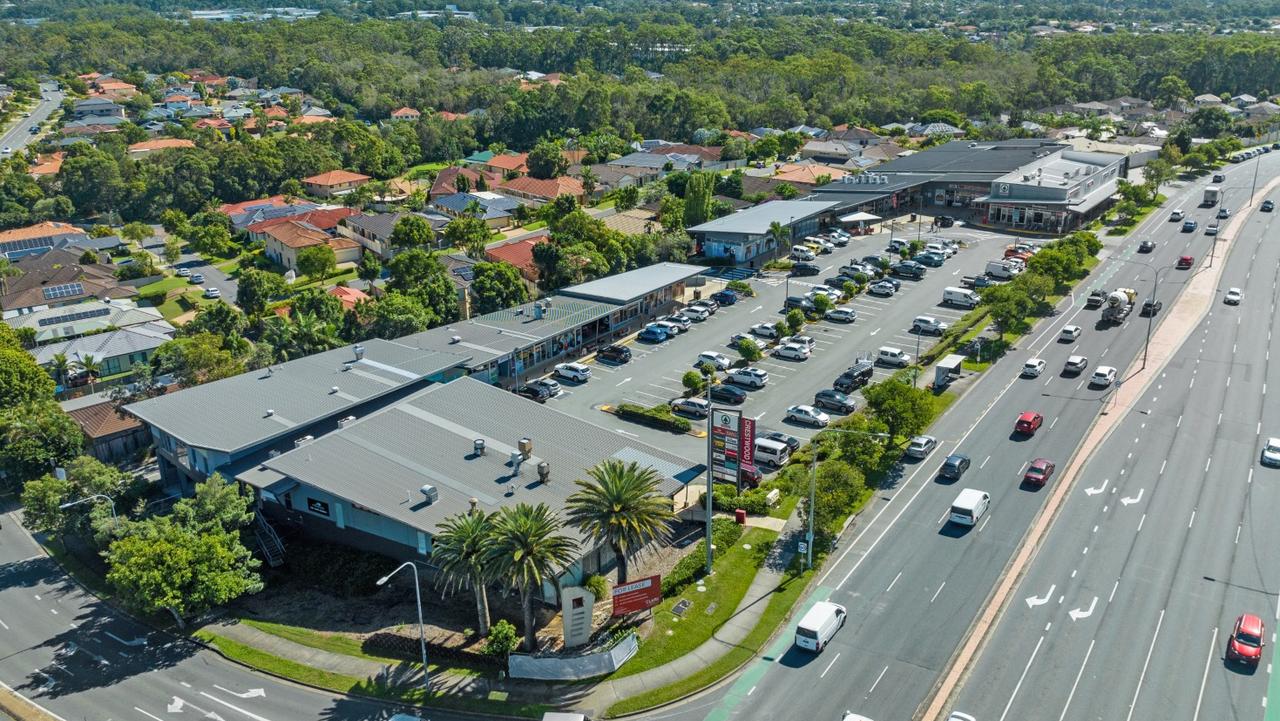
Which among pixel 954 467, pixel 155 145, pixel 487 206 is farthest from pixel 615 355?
pixel 155 145

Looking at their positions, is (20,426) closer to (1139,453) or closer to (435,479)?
A: (435,479)

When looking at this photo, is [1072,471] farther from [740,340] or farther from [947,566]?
[740,340]

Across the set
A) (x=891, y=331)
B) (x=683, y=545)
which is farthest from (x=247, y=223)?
(x=683, y=545)

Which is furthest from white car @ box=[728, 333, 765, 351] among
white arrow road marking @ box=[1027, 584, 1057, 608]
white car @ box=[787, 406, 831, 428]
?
white arrow road marking @ box=[1027, 584, 1057, 608]

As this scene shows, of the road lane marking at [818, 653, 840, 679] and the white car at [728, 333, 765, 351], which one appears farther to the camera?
the white car at [728, 333, 765, 351]

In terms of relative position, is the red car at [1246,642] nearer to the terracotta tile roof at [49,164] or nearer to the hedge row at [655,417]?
the hedge row at [655,417]

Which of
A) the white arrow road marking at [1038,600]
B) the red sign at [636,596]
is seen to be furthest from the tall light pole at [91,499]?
the white arrow road marking at [1038,600]

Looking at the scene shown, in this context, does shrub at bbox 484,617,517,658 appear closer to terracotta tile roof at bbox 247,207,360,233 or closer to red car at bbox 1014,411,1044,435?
red car at bbox 1014,411,1044,435
